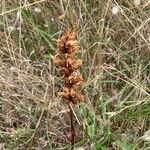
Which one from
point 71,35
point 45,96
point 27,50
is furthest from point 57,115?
point 71,35

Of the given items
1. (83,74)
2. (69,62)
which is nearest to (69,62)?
(69,62)

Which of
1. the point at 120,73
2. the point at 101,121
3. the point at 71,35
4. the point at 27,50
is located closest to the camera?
the point at 71,35

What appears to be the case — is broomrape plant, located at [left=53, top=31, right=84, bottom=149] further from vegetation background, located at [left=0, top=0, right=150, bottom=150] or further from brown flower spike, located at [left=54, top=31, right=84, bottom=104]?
vegetation background, located at [left=0, top=0, right=150, bottom=150]

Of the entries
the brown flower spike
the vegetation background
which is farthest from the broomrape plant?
the vegetation background

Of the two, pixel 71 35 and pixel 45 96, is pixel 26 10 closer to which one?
pixel 45 96

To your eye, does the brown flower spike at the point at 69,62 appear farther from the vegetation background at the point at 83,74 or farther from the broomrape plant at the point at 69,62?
the vegetation background at the point at 83,74

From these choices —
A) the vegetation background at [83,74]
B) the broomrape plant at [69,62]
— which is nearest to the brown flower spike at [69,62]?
the broomrape plant at [69,62]

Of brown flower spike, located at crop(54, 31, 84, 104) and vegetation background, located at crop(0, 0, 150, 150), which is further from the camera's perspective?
vegetation background, located at crop(0, 0, 150, 150)
